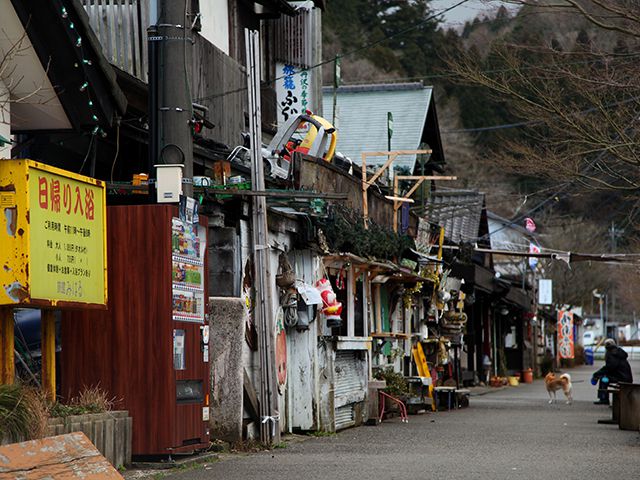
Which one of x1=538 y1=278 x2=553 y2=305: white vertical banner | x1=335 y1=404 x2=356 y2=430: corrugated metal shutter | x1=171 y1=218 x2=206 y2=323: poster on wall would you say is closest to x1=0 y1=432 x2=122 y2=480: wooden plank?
x1=171 y1=218 x2=206 y2=323: poster on wall

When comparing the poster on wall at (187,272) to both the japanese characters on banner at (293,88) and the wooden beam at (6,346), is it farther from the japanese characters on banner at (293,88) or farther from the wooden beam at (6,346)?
the japanese characters on banner at (293,88)

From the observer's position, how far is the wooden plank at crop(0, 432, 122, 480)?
29.3 feet

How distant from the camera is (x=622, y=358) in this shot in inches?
1117

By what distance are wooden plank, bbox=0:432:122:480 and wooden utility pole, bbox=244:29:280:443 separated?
5716 mm

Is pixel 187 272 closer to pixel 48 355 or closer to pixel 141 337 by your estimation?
pixel 141 337

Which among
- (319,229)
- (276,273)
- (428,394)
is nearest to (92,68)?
(276,273)

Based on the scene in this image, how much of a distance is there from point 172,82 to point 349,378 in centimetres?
886

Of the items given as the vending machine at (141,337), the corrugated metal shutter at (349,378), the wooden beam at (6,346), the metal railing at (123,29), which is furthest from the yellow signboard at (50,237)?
the corrugated metal shutter at (349,378)

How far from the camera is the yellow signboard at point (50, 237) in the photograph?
10430 mm

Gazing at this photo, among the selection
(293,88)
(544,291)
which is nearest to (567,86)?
(293,88)

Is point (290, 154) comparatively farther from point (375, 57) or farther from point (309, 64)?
point (375, 57)

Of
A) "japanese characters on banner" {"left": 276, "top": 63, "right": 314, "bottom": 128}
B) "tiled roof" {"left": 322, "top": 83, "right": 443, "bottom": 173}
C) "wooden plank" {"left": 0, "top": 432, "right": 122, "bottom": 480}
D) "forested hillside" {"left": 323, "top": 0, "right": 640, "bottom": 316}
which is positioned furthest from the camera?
"tiled roof" {"left": 322, "top": 83, "right": 443, "bottom": 173}

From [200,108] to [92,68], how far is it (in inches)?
131

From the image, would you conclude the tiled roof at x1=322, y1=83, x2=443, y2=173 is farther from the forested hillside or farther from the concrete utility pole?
the concrete utility pole
